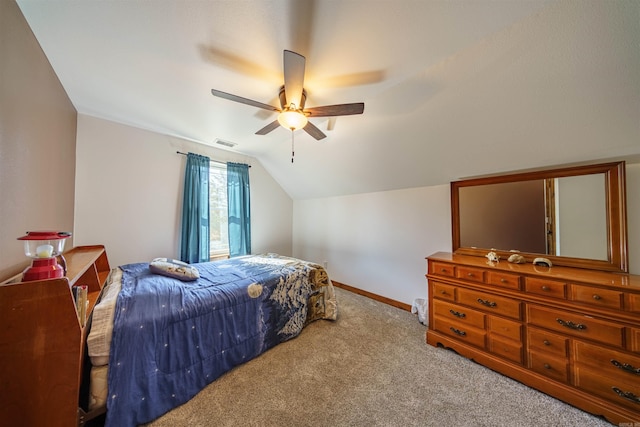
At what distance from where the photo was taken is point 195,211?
301 cm

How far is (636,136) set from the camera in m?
1.41

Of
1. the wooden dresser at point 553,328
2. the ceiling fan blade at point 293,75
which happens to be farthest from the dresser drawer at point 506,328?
the ceiling fan blade at point 293,75

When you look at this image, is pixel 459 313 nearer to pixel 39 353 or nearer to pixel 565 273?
pixel 565 273

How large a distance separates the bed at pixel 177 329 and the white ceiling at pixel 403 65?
5.68ft

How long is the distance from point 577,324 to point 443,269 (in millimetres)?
846

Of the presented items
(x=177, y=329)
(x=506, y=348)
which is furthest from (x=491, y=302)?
(x=177, y=329)

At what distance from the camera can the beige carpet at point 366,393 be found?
1294 mm

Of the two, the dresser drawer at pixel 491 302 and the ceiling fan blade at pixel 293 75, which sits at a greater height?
the ceiling fan blade at pixel 293 75

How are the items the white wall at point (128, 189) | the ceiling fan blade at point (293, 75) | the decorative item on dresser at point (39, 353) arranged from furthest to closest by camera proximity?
the white wall at point (128, 189) → the ceiling fan blade at point (293, 75) → the decorative item on dresser at point (39, 353)

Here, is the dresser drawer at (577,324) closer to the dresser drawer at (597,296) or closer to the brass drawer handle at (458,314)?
the dresser drawer at (597,296)

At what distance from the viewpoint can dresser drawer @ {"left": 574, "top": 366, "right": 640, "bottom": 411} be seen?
3.97 ft

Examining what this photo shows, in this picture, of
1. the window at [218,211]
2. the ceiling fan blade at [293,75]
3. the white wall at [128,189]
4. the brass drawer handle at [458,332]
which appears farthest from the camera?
the window at [218,211]

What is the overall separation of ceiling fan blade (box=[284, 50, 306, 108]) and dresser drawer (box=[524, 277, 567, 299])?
88.7 inches

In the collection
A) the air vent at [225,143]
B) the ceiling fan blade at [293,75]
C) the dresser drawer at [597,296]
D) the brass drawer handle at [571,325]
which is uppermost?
the air vent at [225,143]
